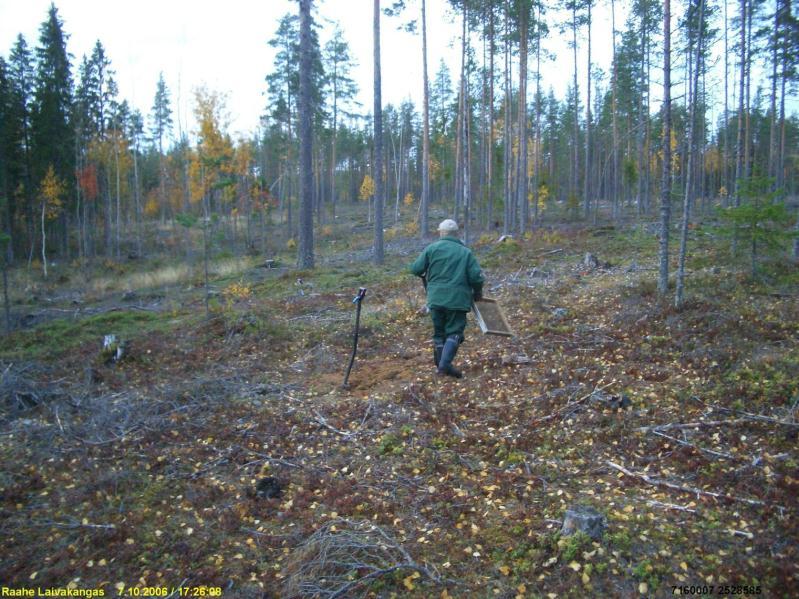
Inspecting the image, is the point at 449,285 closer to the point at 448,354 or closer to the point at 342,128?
the point at 448,354

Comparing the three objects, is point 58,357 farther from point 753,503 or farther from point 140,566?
point 753,503

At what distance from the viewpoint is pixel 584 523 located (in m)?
3.66

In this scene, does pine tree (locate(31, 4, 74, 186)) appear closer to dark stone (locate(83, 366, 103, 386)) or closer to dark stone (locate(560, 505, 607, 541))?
dark stone (locate(83, 366, 103, 386))

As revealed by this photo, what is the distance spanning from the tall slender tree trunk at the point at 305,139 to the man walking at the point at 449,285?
35.0 feet

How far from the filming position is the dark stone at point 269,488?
462cm

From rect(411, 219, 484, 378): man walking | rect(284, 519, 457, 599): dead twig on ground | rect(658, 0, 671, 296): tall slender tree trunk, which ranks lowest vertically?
rect(284, 519, 457, 599): dead twig on ground

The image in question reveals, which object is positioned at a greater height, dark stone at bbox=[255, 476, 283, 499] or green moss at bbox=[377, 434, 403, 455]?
green moss at bbox=[377, 434, 403, 455]

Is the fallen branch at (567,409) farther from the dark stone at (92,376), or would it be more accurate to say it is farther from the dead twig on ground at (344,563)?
the dark stone at (92,376)

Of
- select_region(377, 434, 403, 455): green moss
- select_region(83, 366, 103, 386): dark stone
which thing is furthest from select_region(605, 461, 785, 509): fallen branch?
select_region(83, 366, 103, 386): dark stone

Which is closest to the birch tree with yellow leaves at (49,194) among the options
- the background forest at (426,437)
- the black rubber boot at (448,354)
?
the background forest at (426,437)

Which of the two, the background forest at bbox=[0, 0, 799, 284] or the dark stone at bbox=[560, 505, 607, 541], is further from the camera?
the background forest at bbox=[0, 0, 799, 284]

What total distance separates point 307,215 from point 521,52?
12670 millimetres

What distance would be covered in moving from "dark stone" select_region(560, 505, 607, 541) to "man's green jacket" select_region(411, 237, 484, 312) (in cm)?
326

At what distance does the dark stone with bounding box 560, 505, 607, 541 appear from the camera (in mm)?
3648
